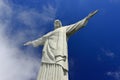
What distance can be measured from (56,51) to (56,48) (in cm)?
21

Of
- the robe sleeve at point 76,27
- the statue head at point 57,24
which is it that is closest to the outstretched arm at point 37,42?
the statue head at point 57,24

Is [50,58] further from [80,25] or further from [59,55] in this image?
[80,25]

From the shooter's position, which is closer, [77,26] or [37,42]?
[77,26]

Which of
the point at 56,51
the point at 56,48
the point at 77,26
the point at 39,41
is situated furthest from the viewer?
the point at 39,41

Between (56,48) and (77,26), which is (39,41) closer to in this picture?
(56,48)

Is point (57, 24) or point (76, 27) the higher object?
point (57, 24)

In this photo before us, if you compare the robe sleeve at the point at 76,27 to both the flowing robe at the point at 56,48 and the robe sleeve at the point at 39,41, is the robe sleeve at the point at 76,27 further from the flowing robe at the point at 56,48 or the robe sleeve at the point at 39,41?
the robe sleeve at the point at 39,41

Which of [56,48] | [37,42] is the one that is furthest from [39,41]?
[56,48]

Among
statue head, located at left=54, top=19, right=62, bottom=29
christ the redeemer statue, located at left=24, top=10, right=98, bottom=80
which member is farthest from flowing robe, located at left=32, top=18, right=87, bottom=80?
statue head, located at left=54, top=19, right=62, bottom=29

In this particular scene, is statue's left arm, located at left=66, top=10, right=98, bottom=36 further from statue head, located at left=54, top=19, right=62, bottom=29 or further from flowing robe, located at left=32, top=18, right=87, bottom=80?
statue head, located at left=54, top=19, right=62, bottom=29

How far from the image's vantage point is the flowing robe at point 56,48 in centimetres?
1694

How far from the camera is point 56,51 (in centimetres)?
1731

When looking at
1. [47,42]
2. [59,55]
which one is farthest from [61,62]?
[47,42]

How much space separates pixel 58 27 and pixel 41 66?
241cm
